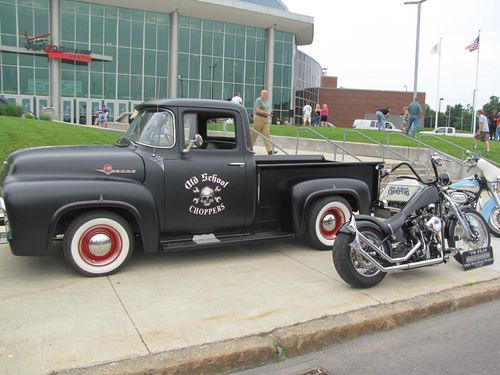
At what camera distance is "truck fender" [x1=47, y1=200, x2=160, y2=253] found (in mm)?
4900

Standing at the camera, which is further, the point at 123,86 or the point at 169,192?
the point at 123,86

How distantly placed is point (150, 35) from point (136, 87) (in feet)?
14.4

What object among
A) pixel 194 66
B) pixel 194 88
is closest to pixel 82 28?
pixel 194 66

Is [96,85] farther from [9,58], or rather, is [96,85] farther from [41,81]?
[9,58]

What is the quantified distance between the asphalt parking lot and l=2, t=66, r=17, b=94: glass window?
33.4 metres

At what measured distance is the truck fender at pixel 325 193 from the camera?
6.21 m

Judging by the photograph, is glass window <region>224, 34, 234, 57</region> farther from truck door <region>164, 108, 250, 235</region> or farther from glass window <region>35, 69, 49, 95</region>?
truck door <region>164, 108, 250, 235</region>

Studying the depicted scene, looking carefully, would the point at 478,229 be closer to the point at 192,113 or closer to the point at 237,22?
the point at 192,113

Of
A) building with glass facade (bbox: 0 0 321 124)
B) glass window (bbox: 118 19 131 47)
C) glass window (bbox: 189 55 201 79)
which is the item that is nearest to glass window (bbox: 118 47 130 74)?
building with glass facade (bbox: 0 0 321 124)

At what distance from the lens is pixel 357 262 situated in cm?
500

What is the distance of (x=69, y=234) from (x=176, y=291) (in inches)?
50.2

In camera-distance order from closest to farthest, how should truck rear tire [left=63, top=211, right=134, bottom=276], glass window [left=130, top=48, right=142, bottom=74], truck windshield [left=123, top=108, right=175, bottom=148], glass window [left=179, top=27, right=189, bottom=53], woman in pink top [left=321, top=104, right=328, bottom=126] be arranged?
truck rear tire [left=63, top=211, right=134, bottom=276]
truck windshield [left=123, top=108, right=175, bottom=148]
woman in pink top [left=321, top=104, right=328, bottom=126]
glass window [left=130, top=48, right=142, bottom=74]
glass window [left=179, top=27, right=189, bottom=53]

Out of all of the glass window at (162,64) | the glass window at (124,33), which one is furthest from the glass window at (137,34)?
the glass window at (162,64)

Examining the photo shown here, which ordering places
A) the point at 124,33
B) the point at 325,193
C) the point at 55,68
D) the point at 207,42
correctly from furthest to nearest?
the point at 207,42
the point at 124,33
the point at 55,68
the point at 325,193
